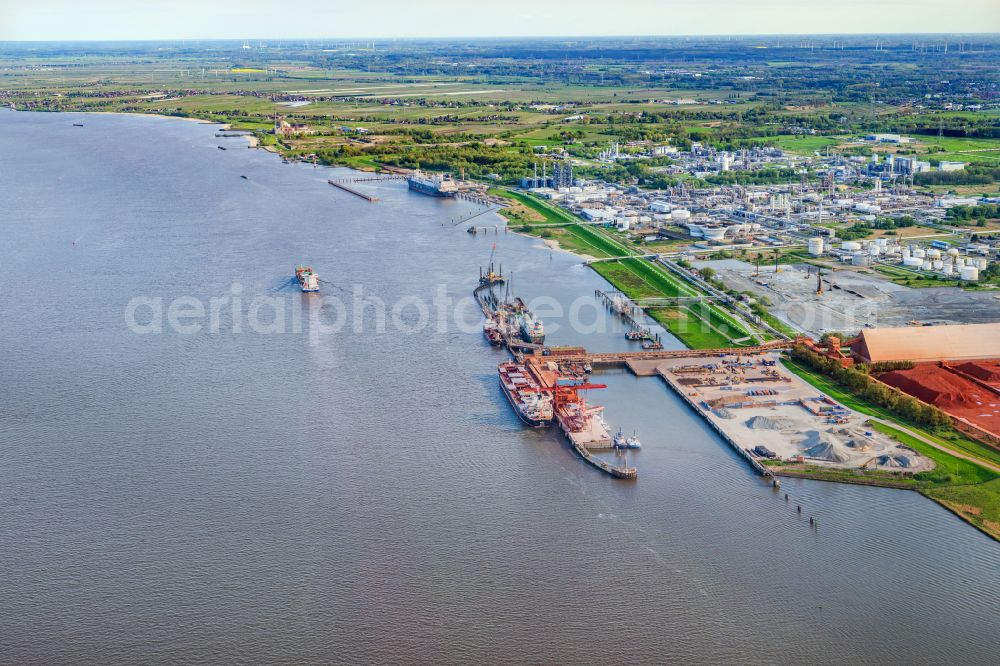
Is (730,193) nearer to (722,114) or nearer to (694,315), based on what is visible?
(694,315)

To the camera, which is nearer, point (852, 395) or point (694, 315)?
point (852, 395)

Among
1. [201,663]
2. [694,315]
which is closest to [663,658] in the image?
[201,663]

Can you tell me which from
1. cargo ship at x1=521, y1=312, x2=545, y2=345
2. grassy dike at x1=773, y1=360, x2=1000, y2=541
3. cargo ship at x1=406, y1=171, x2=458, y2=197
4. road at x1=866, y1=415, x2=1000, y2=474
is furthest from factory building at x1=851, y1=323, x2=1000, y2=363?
cargo ship at x1=406, y1=171, x2=458, y2=197

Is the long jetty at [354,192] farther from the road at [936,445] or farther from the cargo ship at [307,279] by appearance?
the road at [936,445]

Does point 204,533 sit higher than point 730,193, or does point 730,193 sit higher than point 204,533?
point 730,193

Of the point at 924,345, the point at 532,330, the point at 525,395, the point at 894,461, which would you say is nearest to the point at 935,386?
the point at 924,345

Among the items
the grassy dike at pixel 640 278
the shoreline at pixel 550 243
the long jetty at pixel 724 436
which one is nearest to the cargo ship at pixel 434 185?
the grassy dike at pixel 640 278
